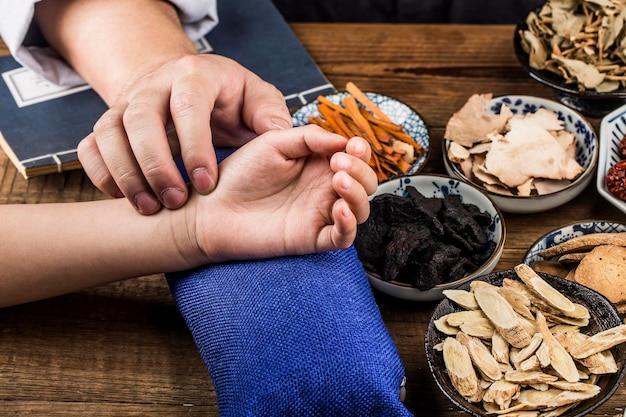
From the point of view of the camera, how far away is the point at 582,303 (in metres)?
0.81

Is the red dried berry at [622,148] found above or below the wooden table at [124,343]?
above

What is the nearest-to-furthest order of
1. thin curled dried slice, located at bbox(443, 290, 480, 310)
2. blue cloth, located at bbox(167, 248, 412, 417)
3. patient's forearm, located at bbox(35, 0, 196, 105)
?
blue cloth, located at bbox(167, 248, 412, 417) < thin curled dried slice, located at bbox(443, 290, 480, 310) < patient's forearm, located at bbox(35, 0, 196, 105)

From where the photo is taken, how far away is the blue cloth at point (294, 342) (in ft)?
2.32

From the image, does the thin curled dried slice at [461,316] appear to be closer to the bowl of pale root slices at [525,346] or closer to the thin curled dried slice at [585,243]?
the bowl of pale root slices at [525,346]

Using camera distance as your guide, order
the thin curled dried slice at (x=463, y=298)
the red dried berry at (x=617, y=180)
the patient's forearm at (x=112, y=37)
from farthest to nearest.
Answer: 1. the patient's forearm at (x=112, y=37)
2. the red dried berry at (x=617, y=180)
3. the thin curled dried slice at (x=463, y=298)

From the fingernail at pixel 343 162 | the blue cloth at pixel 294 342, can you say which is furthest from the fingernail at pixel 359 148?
the blue cloth at pixel 294 342

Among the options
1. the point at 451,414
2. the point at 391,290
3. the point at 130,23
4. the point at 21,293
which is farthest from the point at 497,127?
the point at 21,293

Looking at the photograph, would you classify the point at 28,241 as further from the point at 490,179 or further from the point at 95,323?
the point at 490,179

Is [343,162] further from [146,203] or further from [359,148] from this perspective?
[146,203]

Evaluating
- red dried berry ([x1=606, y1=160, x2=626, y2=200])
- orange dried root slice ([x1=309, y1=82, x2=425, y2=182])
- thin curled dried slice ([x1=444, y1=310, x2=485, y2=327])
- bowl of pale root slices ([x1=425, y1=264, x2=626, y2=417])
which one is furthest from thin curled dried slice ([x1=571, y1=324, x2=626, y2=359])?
orange dried root slice ([x1=309, y1=82, x2=425, y2=182])

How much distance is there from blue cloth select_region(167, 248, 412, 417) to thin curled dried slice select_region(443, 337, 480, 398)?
0.18ft

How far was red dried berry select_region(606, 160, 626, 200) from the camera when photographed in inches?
37.3

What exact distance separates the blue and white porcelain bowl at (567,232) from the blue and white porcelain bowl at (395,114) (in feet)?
0.83

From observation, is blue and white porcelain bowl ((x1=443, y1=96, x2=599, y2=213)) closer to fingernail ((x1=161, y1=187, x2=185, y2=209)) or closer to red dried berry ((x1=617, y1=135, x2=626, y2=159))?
red dried berry ((x1=617, y1=135, x2=626, y2=159))
